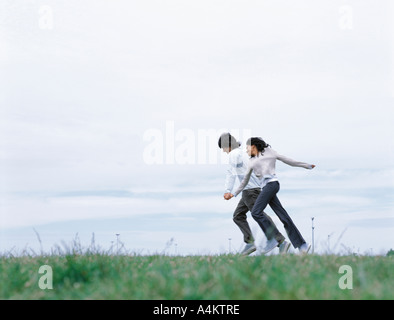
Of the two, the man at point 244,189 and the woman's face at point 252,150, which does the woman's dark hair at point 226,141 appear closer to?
the man at point 244,189

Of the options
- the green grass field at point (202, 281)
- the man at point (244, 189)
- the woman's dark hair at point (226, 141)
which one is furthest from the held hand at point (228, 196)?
the green grass field at point (202, 281)

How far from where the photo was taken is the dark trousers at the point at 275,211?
10617 millimetres

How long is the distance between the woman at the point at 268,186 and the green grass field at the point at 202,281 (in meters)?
2.71

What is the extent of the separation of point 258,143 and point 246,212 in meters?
2.26

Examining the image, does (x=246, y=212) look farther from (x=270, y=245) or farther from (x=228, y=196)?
(x=270, y=245)

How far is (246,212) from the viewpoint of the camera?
40.5 feet

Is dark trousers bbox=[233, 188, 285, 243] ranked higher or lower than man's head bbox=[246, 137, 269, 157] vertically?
lower

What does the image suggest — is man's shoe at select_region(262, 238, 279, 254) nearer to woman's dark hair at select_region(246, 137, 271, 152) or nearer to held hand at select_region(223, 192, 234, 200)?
held hand at select_region(223, 192, 234, 200)

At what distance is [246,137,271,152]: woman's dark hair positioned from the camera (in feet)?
35.7

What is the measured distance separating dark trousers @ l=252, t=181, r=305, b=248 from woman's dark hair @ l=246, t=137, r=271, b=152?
2.72 ft

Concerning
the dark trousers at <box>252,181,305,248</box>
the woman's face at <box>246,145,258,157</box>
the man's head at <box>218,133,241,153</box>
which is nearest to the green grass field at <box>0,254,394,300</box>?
the dark trousers at <box>252,181,305,248</box>

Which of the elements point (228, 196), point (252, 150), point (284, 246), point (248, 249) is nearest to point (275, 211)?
point (284, 246)

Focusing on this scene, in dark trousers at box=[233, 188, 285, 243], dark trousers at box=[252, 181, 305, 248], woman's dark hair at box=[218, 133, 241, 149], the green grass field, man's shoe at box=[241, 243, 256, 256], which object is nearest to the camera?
the green grass field
